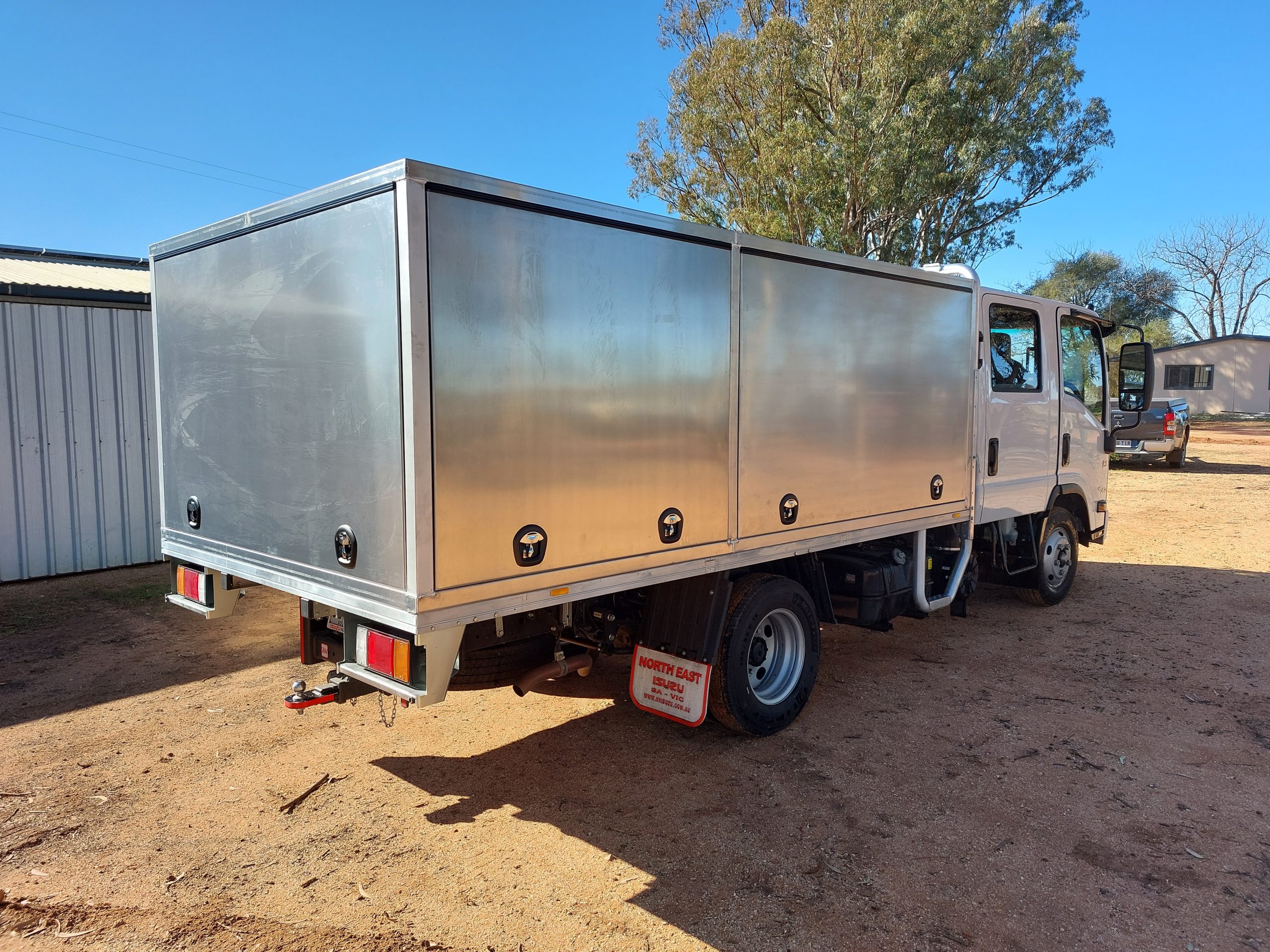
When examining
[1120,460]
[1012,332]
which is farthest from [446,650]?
[1120,460]

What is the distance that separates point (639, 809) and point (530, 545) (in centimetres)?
151

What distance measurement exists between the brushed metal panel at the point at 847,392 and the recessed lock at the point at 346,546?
1.88 meters

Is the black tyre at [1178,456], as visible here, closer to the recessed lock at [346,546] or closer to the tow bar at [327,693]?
the tow bar at [327,693]

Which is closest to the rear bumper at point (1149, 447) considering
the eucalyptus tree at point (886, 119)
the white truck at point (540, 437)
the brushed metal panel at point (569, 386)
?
the eucalyptus tree at point (886, 119)

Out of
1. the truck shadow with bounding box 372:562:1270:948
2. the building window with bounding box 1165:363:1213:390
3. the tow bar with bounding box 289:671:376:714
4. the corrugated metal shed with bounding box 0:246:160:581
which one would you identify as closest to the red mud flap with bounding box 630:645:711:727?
the truck shadow with bounding box 372:562:1270:948

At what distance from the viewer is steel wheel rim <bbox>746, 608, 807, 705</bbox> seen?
4.64 m

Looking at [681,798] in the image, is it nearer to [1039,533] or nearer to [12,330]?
[1039,533]

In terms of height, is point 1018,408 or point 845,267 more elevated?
point 845,267

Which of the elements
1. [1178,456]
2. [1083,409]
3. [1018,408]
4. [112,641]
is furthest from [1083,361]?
[1178,456]

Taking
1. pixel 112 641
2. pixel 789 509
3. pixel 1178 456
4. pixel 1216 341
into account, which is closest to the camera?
pixel 789 509

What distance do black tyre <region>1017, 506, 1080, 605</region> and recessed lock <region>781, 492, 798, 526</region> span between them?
12.6ft

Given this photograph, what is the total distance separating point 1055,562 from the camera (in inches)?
292

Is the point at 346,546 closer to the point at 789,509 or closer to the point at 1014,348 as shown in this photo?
the point at 789,509

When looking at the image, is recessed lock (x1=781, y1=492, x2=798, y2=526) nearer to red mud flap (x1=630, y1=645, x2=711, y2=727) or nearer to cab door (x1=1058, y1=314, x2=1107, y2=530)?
red mud flap (x1=630, y1=645, x2=711, y2=727)
